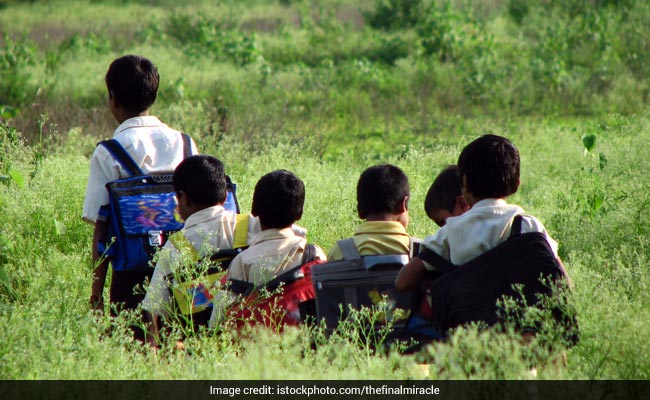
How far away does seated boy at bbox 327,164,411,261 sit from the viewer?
3.43 m

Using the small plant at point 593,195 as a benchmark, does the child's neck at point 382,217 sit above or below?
below

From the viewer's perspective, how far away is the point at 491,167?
3.09 m

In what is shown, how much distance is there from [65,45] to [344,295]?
1063 centimetres

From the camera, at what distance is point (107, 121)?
8.24 m

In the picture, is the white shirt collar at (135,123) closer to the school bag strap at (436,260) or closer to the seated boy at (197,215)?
the seated boy at (197,215)

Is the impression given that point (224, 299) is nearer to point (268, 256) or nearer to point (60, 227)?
point (268, 256)

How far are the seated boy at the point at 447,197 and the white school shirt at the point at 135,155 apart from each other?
116cm

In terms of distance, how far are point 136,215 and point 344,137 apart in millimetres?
5540

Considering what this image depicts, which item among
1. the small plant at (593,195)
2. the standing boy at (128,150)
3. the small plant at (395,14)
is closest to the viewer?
the standing boy at (128,150)

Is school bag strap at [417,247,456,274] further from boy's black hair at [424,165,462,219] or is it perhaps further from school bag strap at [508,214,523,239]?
boy's black hair at [424,165,462,219]

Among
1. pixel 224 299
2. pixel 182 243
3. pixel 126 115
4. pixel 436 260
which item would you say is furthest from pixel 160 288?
pixel 436 260

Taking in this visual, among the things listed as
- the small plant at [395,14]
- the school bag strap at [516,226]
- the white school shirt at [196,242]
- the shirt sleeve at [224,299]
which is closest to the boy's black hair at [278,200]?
the white school shirt at [196,242]

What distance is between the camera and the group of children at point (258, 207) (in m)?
3.10

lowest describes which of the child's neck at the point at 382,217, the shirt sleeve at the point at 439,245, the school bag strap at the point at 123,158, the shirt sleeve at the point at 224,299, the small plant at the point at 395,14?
the shirt sleeve at the point at 224,299
